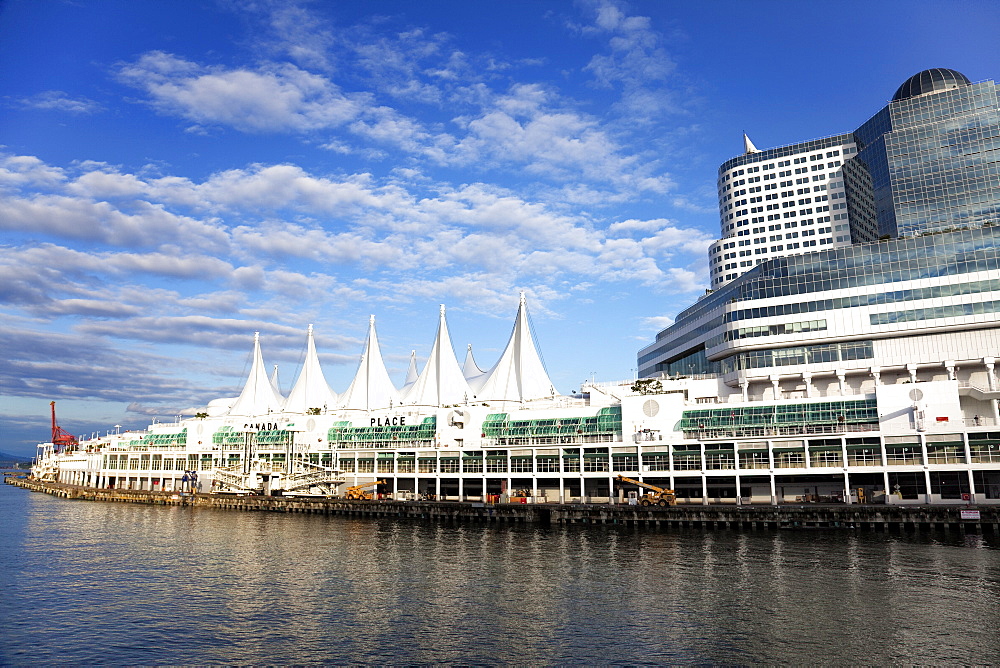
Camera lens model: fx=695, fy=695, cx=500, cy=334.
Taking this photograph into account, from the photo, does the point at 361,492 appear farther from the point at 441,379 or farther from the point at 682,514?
the point at 682,514

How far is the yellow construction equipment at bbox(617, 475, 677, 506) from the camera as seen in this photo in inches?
2864

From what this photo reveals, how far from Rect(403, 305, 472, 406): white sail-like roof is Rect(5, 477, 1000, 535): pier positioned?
2630 cm

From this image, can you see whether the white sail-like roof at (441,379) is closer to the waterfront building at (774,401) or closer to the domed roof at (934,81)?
the waterfront building at (774,401)

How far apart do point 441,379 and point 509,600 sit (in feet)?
250

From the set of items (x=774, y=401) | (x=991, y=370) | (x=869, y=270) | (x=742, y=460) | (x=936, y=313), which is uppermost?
(x=869, y=270)

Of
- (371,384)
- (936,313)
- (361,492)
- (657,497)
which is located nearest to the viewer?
(657,497)

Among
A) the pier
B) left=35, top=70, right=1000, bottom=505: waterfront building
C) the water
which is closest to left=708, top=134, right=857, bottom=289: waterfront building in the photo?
left=35, top=70, right=1000, bottom=505: waterfront building

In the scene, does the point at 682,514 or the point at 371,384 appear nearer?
the point at 682,514

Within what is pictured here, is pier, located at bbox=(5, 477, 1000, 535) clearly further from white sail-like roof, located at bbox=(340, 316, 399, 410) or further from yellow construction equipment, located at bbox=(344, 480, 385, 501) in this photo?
white sail-like roof, located at bbox=(340, 316, 399, 410)

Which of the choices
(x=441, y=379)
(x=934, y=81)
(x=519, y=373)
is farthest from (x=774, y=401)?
(x=934, y=81)

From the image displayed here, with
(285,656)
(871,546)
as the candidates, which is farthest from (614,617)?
(871,546)

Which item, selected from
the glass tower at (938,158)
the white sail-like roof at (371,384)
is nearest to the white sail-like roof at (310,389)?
the white sail-like roof at (371,384)

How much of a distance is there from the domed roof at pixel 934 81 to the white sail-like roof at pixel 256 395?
4866 inches

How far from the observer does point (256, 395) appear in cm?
13788
